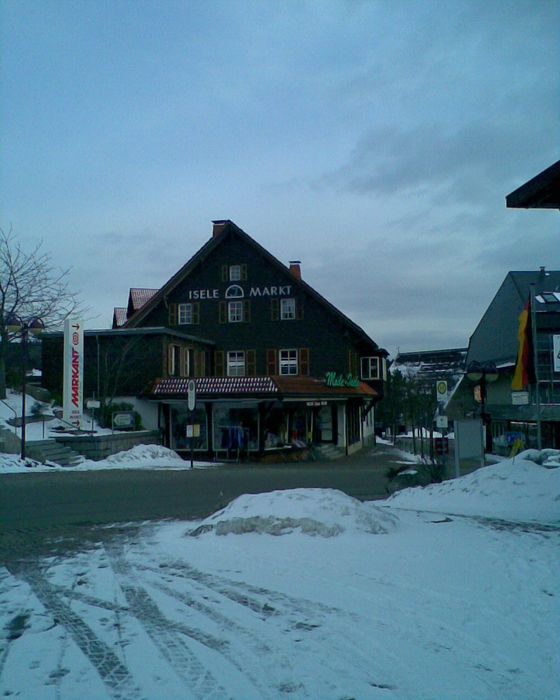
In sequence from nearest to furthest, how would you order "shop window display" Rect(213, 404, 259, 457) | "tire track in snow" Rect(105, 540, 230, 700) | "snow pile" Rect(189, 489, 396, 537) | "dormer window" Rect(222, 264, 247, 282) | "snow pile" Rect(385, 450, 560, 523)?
"tire track in snow" Rect(105, 540, 230, 700)
"snow pile" Rect(189, 489, 396, 537)
"snow pile" Rect(385, 450, 560, 523)
"shop window display" Rect(213, 404, 259, 457)
"dormer window" Rect(222, 264, 247, 282)

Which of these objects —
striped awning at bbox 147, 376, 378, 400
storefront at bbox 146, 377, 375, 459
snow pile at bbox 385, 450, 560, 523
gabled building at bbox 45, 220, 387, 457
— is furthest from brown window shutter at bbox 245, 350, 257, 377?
snow pile at bbox 385, 450, 560, 523

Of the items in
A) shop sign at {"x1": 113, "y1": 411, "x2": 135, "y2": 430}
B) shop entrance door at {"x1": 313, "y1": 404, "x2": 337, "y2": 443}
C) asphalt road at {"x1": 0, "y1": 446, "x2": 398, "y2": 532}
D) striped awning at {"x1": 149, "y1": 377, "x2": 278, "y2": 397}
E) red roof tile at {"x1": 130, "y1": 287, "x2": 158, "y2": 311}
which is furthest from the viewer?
red roof tile at {"x1": 130, "y1": 287, "x2": 158, "y2": 311}

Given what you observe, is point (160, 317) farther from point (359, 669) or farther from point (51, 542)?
point (359, 669)

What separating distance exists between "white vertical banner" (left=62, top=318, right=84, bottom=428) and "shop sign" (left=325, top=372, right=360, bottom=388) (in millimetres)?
14491

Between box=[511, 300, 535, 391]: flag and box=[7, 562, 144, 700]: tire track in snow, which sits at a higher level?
box=[511, 300, 535, 391]: flag

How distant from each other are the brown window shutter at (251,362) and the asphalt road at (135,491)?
1677 cm

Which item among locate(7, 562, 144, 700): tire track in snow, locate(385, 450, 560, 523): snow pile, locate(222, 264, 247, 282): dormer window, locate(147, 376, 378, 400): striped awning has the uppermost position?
locate(222, 264, 247, 282): dormer window

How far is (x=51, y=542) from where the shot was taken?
34.6 ft

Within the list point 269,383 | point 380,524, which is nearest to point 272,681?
point 380,524

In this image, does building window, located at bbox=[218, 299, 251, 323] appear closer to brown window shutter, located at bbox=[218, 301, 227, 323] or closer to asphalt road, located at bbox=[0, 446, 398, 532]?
brown window shutter, located at bbox=[218, 301, 227, 323]

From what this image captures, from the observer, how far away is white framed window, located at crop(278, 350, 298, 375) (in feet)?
135

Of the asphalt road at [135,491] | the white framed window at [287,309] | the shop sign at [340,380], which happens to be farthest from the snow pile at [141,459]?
the white framed window at [287,309]

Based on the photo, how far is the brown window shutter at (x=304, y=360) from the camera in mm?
41031

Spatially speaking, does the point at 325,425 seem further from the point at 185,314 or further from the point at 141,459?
the point at 141,459
